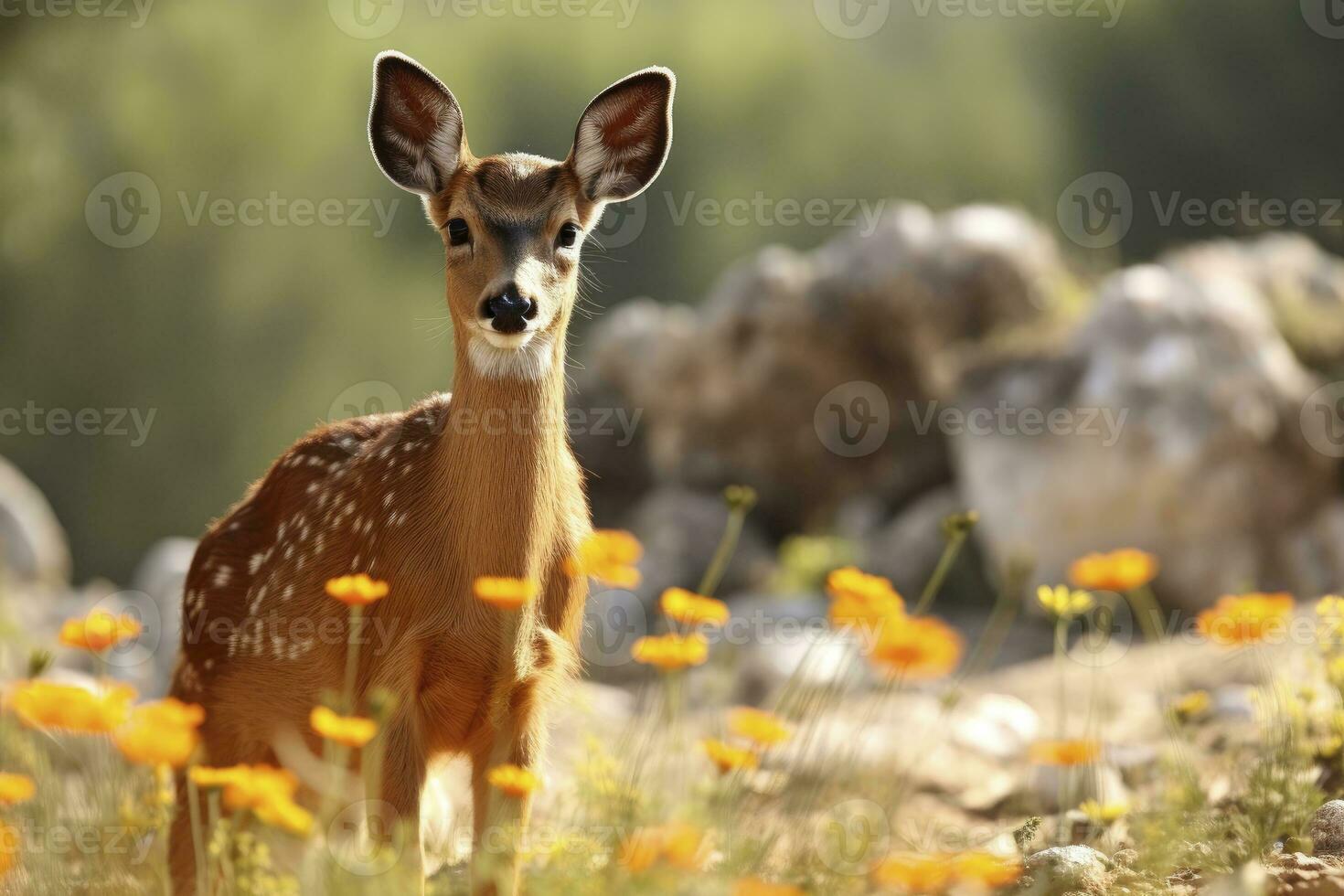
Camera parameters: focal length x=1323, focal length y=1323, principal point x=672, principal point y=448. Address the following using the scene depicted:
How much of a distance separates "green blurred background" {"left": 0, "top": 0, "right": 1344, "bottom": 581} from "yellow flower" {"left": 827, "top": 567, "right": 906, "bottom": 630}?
29.4 feet

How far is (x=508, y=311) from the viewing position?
358 centimetres

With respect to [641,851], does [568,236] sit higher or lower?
higher

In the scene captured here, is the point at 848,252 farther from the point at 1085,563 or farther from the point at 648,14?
the point at 1085,563

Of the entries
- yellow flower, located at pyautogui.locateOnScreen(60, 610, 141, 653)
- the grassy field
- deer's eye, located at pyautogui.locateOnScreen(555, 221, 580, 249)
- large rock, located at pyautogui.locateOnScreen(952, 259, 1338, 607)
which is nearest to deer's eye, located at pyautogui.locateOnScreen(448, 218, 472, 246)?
deer's eye, located at pyautogui.locateOnScreen(555, 221, 580, 249)

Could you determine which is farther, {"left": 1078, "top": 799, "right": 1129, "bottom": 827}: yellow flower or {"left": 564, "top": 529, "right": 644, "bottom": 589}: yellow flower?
{"left": 1078, "top": 799, "right": 1129, "bottom": 827}: yellow flower

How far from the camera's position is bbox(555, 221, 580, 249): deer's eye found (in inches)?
159

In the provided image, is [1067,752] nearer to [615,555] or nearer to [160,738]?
[615,555]

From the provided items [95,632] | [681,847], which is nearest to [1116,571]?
[681,847]

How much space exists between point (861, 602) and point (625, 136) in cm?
216

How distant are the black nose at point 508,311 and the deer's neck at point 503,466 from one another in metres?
0.31

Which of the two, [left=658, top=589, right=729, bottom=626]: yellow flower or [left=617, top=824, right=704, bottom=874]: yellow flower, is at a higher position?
[left=658, top=589, right=729, bottom=626]: yellow flower

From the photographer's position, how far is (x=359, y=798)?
150 inches

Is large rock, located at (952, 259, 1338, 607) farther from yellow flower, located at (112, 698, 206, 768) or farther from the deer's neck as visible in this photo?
yellow flower, located at (112, 698, 206, 768)

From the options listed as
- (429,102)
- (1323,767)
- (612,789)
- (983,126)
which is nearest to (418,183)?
(429,102)
